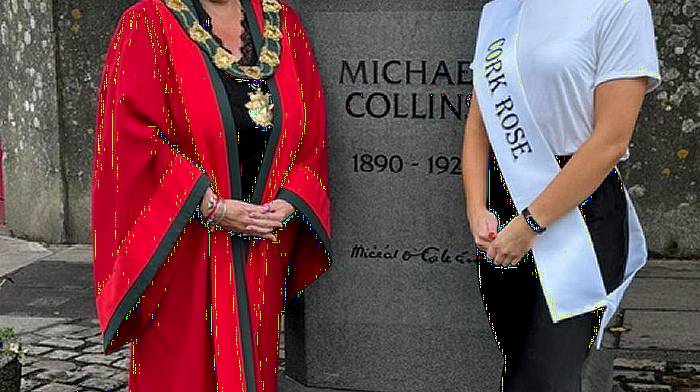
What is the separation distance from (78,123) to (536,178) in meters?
5.18

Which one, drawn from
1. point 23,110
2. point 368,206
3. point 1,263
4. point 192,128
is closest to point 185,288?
point 192,128

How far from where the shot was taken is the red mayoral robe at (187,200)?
3027mm

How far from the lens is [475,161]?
2.85m

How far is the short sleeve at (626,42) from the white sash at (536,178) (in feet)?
0.87

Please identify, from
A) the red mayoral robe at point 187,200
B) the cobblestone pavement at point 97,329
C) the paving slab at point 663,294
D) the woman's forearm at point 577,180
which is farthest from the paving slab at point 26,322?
the woman's forearm at point 577,180

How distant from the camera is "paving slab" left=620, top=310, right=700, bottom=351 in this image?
501cm

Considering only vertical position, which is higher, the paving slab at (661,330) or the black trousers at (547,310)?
the black trousers at (547,310)

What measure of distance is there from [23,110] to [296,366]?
4.23m

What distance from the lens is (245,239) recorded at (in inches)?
127

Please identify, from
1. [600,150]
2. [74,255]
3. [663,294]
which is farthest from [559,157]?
[74,255]

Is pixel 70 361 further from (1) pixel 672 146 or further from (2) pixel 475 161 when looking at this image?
(1) pixel 672 146

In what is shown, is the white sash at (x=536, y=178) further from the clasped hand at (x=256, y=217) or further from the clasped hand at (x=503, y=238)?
the clasped hand at (x=256, y=217)

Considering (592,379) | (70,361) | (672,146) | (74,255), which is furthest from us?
(74,255)

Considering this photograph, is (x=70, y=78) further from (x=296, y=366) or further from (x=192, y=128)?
(x=192, y=128)
